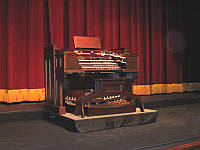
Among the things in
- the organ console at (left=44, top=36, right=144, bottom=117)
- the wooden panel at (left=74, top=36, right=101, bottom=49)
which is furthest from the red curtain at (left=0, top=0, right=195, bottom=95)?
the wooden panel at (left=74, top=36, right=101, bottom=49)

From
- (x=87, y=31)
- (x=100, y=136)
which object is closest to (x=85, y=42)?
(x=100, y=136)

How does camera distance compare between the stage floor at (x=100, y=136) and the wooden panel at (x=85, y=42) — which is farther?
the wooden panel at (x=85, y=42)

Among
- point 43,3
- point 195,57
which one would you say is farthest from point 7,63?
point 195,57

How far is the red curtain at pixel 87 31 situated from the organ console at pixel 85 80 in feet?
2.73

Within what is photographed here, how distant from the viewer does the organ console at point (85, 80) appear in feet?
8.05

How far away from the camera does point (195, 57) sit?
5.23m

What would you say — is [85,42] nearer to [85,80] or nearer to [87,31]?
[85,80]

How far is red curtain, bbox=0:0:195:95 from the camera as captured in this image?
3472mm

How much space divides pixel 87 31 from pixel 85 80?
123 cm

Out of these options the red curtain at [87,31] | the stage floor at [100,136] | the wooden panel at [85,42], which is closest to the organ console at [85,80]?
the wooden panel at [85,42]

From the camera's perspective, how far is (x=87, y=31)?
4016 mm

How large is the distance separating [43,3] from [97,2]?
96 centimetres

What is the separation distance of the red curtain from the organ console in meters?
0.83

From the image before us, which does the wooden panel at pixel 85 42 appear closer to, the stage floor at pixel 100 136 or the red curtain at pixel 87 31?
the stage floor at pixel 100 136
